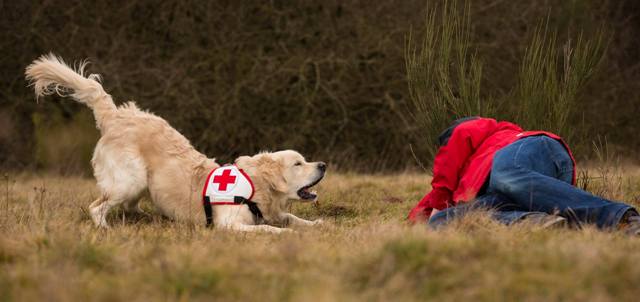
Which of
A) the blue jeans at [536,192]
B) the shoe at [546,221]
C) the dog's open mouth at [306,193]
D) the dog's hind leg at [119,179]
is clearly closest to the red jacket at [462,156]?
the blue jeans at [536,192]

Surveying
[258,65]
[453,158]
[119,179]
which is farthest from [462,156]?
[258,65]

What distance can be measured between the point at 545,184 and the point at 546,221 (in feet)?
0.93

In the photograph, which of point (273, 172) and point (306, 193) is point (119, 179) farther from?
point (306, 193)

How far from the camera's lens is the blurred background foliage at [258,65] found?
417 inches

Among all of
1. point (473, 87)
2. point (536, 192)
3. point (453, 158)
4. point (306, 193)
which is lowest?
point (306, 193)

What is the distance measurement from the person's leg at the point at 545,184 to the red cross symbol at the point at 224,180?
83.1 inches

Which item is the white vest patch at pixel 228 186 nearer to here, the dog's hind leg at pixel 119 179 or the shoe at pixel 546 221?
the dog's hind leg at pixel 119 179

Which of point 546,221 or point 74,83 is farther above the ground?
point 74,83

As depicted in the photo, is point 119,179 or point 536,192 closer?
point 536,192

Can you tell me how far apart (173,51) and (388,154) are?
159 inches

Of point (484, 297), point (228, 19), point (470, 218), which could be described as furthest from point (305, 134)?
point (484, 297)

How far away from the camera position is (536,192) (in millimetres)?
4059

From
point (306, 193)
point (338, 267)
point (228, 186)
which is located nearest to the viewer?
point (338, 267)

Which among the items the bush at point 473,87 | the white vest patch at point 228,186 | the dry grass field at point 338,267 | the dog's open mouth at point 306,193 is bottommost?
the dog's open mouth at point 306,193
